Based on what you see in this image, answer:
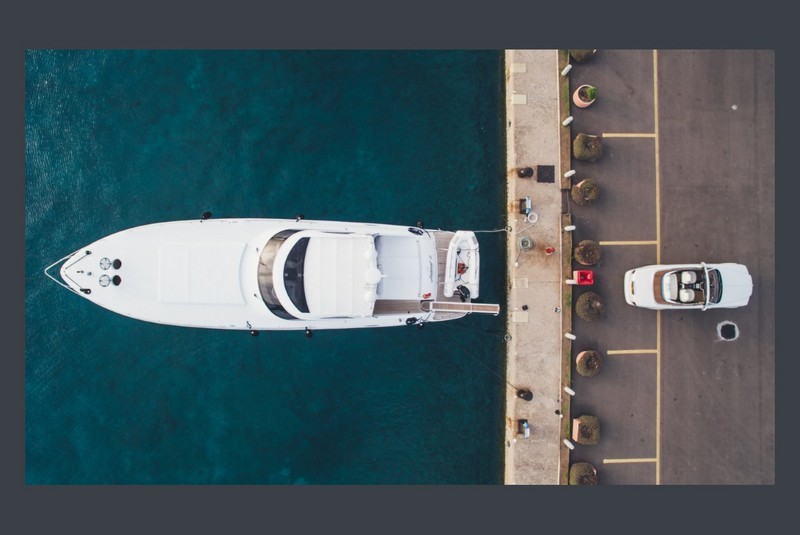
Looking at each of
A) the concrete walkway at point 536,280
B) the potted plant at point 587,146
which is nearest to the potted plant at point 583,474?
the concrete walkway at point 536,280

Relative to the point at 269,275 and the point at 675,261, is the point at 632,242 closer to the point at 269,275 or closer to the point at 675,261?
the point at 675,261

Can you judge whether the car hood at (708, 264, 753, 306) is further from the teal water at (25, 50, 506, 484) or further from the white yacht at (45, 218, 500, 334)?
the white yacht at (45, 218, 500, 334)

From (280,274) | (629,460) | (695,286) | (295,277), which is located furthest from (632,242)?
(280,274)

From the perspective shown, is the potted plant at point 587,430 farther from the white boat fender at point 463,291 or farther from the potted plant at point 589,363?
the white boat fender at point 463,291

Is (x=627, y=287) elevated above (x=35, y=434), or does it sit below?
above

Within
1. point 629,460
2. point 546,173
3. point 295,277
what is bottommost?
point 629,460

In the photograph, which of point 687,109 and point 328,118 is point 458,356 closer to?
point 328,118

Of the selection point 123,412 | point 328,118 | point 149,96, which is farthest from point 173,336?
point 328,118
